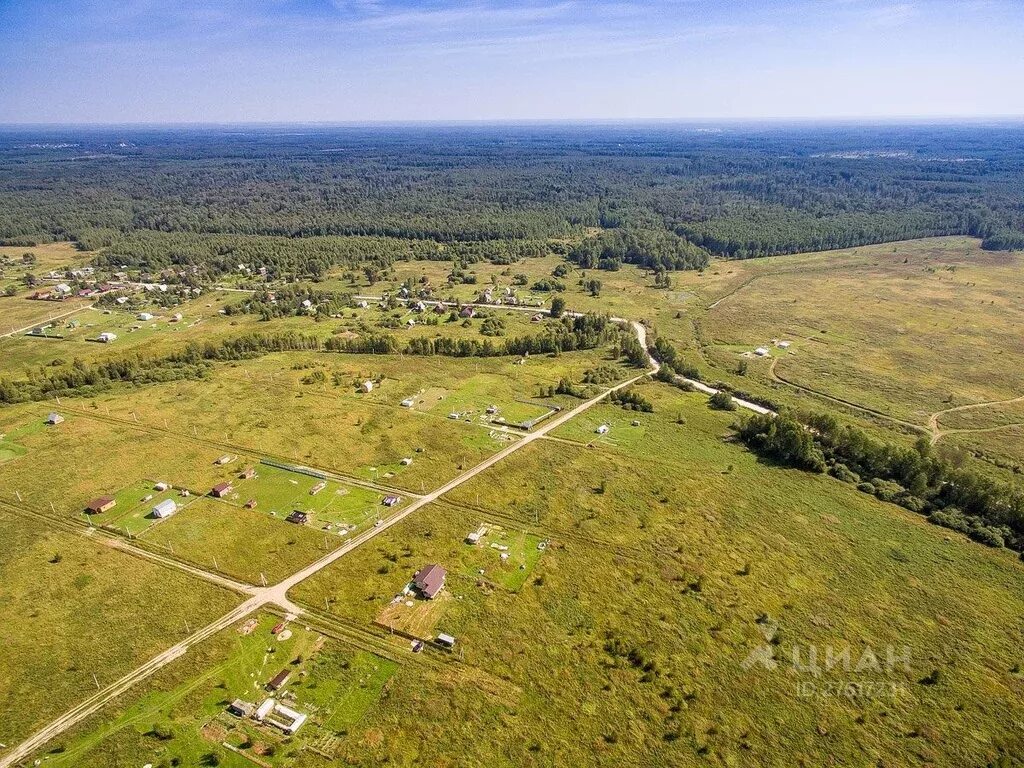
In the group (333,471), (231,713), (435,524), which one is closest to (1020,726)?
(435,524)

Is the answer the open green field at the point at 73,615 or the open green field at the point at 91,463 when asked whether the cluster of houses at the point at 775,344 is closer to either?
the open green field at the point at 91,463

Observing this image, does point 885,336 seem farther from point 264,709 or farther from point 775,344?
point 264,709

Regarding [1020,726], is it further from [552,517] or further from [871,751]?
[552,517]

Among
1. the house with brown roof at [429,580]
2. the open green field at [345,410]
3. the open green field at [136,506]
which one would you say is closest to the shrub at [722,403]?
the open green field at [345,410]

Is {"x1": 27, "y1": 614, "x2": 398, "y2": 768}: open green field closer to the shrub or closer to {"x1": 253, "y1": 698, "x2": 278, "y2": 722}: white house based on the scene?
{"x1": 253, "y1": 698, "x2": 278, "y2": 722}: white house

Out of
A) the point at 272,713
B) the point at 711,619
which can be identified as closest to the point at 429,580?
the point at 272,713
